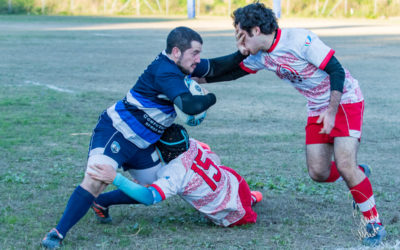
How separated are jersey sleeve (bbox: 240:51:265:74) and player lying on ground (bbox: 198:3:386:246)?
0.04 m

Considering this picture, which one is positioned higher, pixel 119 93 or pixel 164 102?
pixel 164 102

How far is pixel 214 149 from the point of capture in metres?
8.49

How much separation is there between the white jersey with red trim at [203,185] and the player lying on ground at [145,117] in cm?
28

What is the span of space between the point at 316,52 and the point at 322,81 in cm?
33

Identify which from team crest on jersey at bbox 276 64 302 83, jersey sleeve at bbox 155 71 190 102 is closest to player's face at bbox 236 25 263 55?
team crest on jersey at bbox 276 64 302 83

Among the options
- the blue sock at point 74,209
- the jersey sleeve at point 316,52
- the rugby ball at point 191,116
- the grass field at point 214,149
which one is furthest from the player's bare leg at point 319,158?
the blue sock at point 74,209

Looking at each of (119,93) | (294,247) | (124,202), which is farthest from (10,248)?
(119,93)

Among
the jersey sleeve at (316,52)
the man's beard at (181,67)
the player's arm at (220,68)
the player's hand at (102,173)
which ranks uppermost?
the jersey sleeve at (316,52)

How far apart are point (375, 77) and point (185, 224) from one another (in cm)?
1180

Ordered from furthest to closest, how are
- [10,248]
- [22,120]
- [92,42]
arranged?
1. [92,42]
2. [22,120]
3. [10,248]

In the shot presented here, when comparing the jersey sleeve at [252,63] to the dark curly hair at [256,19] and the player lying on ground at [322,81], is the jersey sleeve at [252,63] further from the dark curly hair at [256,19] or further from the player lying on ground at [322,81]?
the dark curly hair at [256,19]

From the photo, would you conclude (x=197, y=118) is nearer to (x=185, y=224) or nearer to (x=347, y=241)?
(x=185, y=224)

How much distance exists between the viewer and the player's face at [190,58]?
5.09 metres

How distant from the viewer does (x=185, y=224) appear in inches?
216
